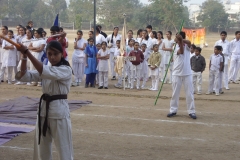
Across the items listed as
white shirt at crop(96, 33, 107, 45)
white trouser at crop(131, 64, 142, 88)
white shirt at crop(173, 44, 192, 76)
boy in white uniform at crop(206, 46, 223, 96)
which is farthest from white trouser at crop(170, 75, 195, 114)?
white shirt at crop(96, 33, 107, 45)

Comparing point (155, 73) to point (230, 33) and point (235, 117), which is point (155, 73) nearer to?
point (235, 117)

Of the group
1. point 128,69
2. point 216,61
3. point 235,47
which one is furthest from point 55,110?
point 235,47

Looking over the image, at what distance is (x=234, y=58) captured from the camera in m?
15.8

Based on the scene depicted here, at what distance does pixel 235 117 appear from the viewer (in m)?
9.86

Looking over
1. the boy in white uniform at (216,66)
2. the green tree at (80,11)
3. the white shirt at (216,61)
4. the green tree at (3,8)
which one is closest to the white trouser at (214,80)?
the boy in white uniform at (216,66)

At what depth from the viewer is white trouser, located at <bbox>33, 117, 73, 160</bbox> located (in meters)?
5.09

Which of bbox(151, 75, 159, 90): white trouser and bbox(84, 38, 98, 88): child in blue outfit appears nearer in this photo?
bbox(151, 75, 159, 90): white trouser

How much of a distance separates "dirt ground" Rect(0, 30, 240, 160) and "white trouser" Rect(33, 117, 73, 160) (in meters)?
1.38

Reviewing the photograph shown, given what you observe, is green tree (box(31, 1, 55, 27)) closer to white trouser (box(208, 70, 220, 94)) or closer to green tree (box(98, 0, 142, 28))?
green tree (box(98, 0, 142, 28))

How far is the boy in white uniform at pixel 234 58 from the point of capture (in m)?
15.5

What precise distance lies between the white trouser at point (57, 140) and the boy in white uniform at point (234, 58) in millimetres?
11513

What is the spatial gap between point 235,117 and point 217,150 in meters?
2.95

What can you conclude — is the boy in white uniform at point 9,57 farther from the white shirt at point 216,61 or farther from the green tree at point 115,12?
the green tree at point 115,12

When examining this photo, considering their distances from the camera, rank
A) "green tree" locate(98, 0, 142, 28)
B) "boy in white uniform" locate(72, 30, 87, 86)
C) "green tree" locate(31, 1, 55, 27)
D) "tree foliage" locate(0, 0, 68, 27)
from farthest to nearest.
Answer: "tree foliage" locate(0, 0, 68, 27)
"green tree" locate(31, 1, 55, 27)
"green tree" locate(98, 0, 142, 28)
"boy in white uniform" locate(72, 30, 87, 86)
